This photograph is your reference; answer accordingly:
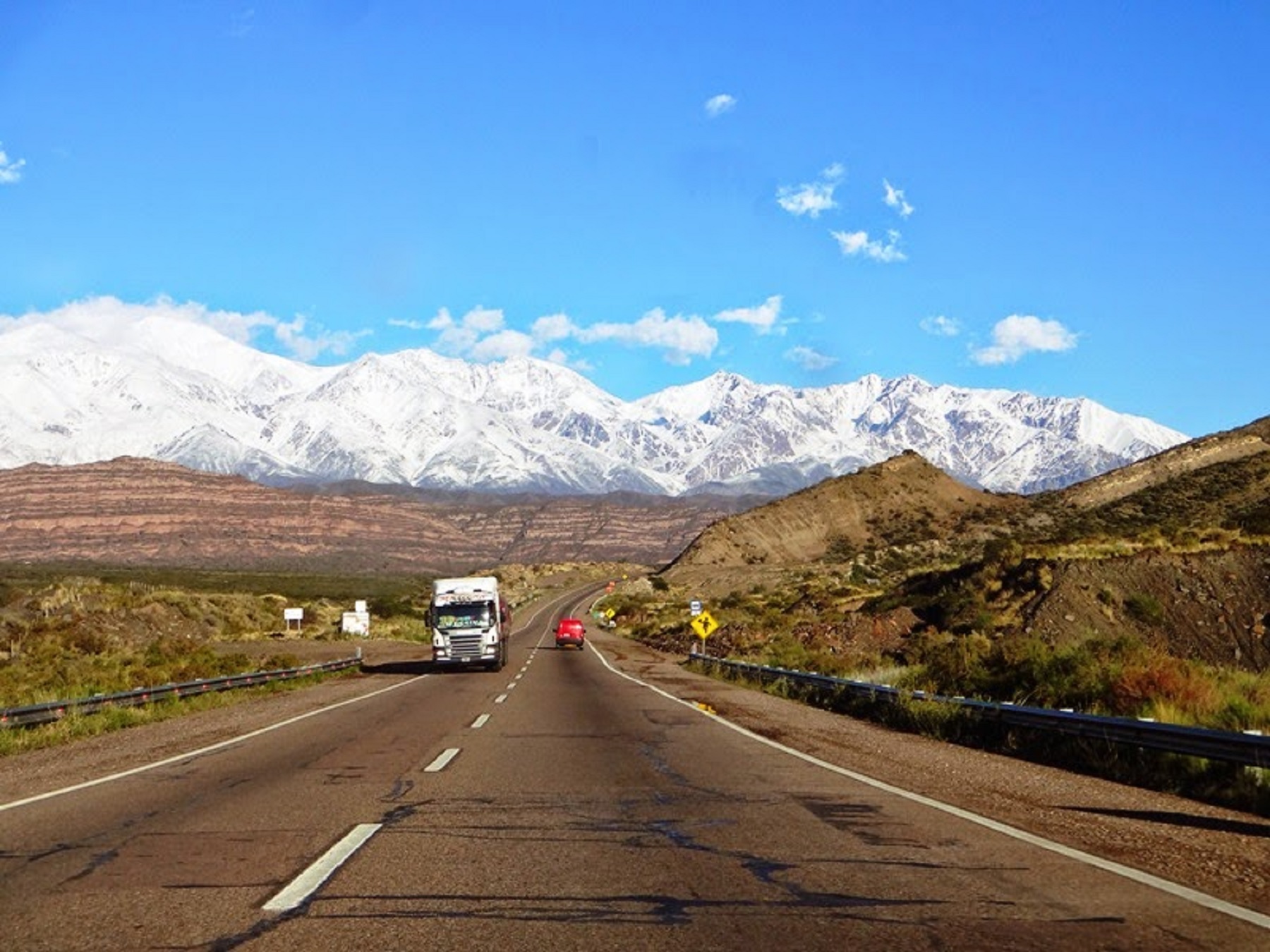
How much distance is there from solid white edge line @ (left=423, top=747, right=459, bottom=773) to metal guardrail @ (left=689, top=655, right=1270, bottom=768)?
24.8 ft

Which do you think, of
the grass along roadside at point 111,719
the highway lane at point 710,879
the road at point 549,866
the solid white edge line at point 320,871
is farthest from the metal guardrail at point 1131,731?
the grass along roadside at point 111,719

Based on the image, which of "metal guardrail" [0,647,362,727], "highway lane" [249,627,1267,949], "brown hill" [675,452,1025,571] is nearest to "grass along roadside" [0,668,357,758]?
"metal guardrail" [0,647,362,727]

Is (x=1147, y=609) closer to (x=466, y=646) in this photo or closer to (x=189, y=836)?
(x=466, y=646)

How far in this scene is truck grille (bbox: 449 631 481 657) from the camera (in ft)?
125

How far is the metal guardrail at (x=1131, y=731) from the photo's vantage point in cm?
1078

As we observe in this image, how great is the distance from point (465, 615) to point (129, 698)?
1598cm

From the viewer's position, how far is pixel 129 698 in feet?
75.7

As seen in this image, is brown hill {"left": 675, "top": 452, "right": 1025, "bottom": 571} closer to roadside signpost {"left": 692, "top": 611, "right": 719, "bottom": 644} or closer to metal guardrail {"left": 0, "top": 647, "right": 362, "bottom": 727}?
roadside signpost {"left": 692, "top": 611, "right": 719, "bottom": 644}

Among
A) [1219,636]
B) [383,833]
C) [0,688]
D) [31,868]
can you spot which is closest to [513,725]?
[383,833]

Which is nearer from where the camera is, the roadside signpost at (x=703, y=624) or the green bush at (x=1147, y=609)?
the green bush at (x=1147, y=609)

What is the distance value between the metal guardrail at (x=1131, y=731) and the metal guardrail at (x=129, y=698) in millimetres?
14611

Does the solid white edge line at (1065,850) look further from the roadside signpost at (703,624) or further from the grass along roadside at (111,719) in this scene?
the roadside signpost at (703,624)

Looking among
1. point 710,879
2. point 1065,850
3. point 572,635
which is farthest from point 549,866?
point 572,635

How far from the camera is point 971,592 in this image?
4291 cm
